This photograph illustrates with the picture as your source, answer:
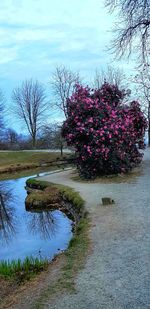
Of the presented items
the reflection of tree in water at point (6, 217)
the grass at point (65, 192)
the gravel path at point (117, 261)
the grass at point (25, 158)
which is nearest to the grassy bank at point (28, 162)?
the grass at point (25, 158)

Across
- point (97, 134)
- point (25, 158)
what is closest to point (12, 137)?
point (25, 158)

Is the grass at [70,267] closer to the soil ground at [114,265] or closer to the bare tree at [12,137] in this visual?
the soil ground at [114,265]

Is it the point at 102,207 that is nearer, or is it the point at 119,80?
the point at 102,207

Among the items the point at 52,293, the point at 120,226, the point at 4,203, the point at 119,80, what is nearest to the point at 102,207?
the point at 120,226

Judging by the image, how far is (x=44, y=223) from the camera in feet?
38.9

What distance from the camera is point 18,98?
209 ft

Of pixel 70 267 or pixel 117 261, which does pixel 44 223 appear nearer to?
pixel 70 267

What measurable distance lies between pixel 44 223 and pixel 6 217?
210 cm

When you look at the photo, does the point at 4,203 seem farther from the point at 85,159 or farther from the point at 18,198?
the point at 85,159

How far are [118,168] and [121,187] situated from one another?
2.96m

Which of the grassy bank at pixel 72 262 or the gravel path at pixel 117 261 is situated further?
the grassy bank at pixel 72 262

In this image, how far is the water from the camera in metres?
8.80

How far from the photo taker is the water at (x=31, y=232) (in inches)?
346

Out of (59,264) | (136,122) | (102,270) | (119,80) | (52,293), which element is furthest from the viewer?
(119,80)
